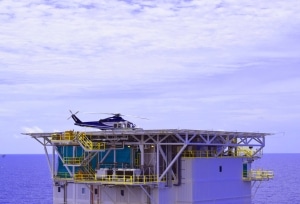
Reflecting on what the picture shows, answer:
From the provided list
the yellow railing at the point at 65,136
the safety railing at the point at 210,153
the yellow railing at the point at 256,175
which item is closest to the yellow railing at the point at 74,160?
the yellow railing at the point at 65,136

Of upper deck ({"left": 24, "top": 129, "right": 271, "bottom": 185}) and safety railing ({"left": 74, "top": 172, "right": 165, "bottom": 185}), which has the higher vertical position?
upper deck ({"left": 24, "top": 129, "right": 271, "bottom": 185})

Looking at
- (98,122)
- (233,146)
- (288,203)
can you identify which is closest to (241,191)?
(233,146)

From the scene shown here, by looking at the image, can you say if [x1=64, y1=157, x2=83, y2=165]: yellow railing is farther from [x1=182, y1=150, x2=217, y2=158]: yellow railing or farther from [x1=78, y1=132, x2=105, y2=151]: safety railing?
[x1=182, y1=150, x2=217, y2=158]: yellow railing

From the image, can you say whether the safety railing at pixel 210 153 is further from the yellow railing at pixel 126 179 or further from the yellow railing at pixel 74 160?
the yellow railing at pixel 74 160

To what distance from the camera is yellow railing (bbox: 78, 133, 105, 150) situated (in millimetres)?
52281

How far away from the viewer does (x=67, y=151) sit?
188 ft

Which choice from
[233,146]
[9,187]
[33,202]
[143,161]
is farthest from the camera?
[9,187]

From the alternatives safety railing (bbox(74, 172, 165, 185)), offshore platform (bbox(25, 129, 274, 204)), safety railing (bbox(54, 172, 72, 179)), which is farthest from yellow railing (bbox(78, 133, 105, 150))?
safety railing (bbox(54, 172, 72, 179))

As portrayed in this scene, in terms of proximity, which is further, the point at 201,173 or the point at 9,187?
the point at 9,187

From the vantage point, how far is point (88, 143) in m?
52.5

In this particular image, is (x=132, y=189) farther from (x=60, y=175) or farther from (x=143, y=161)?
(x=60, y=175)

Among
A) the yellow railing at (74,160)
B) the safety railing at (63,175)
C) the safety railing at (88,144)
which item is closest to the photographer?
the safety railing at (88,144)

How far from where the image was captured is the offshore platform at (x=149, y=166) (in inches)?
2007

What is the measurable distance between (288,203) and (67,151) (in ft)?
227
